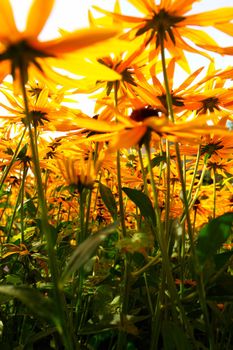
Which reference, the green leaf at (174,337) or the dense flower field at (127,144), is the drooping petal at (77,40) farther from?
the green leaf at (174,337)

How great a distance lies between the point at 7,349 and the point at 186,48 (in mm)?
839

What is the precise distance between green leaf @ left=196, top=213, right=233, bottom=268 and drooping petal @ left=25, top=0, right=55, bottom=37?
1.61 ft

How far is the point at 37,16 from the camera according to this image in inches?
19.9

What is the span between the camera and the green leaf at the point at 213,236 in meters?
0.77

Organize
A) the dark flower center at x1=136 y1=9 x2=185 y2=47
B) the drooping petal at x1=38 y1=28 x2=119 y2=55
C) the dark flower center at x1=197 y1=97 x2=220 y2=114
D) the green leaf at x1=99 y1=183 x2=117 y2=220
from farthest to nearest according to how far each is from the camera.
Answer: the dark flower center at x1=197 y1=97 x2=220 y2=114
the green leaf at x1=99 y1=183 x2=117 y2=220
the dark flower center at x1=136 y1=9 x2=185 y2=47
the drooping petal at x1=38 y1=28 x2=119 y2=55

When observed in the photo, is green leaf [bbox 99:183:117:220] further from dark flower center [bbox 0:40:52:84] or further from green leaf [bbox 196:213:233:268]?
dark flower center [bbox 0:40:52:84]

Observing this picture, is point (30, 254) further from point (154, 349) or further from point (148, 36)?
point (148, 36)

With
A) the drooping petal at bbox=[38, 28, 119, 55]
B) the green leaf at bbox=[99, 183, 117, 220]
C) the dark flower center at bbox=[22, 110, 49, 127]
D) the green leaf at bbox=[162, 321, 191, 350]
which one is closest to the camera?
the drooping petal at bbox=[38, 28, 119, 55]

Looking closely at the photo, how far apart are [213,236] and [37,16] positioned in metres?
0.52

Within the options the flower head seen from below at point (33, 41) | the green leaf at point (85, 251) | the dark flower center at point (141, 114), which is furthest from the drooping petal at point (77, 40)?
the dark flower center at point (141, 114)

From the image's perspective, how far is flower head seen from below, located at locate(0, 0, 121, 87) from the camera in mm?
497

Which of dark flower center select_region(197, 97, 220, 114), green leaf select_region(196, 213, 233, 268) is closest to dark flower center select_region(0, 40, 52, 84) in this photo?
green leaf select_region(196, 213, 233, 268)

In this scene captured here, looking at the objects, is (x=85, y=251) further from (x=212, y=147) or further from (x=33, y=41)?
(x=212, y=147)

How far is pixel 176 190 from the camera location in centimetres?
219
